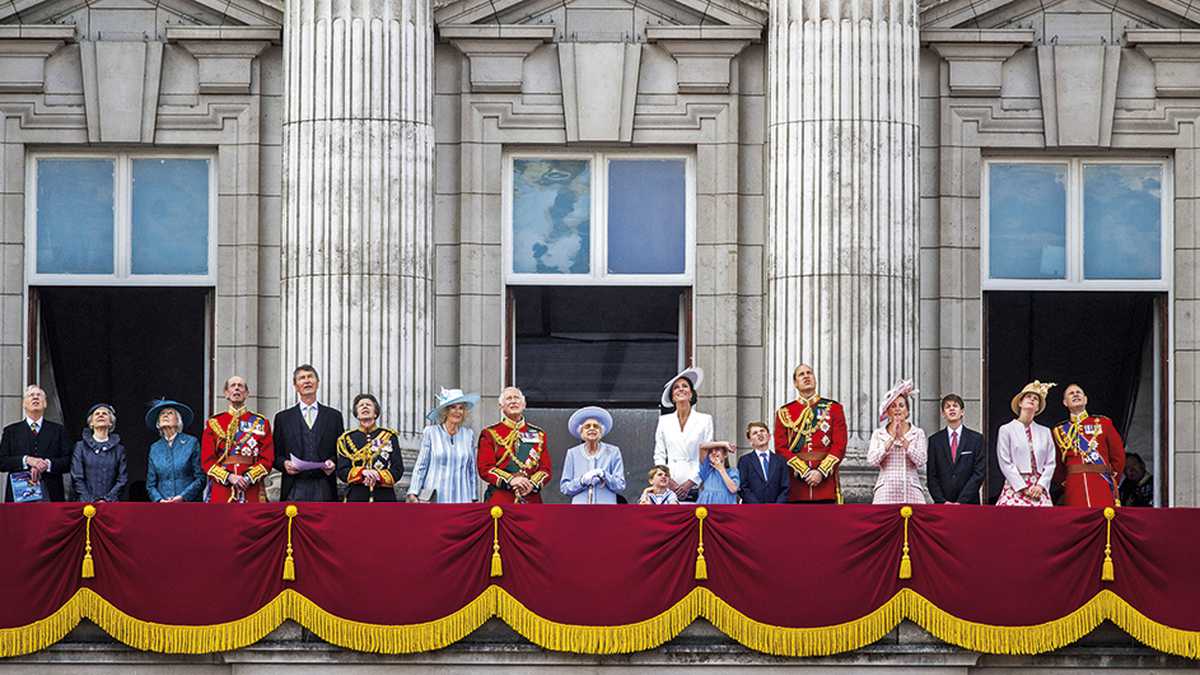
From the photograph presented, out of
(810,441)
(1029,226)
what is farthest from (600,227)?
(810,441)

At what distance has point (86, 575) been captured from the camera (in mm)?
24750

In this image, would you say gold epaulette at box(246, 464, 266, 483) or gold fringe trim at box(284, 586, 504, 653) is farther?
gold epaulette at box(246, 464, 266, 483)

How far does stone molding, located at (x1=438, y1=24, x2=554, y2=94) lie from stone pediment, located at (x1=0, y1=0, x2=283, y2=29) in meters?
2.29

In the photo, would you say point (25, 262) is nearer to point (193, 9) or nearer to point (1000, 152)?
point (193, 9)

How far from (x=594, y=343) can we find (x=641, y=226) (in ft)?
4.92

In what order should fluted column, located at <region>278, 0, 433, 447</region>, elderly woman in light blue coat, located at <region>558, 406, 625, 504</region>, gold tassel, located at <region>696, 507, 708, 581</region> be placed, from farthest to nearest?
fluted column, located at <region>278, 0, 433, 447</region>, elderly woman in light blue coat, located at <region>558, 406, 625, 504</region>, gold tassel, located at <region>696, 507, 708, 581</region>

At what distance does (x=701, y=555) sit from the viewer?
2484 cm

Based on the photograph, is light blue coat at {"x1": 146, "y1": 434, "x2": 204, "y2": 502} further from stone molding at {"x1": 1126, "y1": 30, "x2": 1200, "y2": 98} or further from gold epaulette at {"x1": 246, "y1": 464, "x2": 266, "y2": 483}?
stone molding at {"x1": 1126, "y1": 30, "x2": 1200, "y2": 98}

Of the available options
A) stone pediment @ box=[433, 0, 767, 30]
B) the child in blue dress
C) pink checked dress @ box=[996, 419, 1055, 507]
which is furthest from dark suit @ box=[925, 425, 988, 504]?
stone pediment @ box=[433, 0, 767, 30]

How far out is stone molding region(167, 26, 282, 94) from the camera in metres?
30.5

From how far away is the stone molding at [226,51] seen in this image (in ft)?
100

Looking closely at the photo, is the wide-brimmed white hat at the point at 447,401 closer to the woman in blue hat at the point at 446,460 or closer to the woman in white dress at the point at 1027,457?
the woman in blue hat at the point at 446,460

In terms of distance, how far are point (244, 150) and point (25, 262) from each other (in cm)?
291

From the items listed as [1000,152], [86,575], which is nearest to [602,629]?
[86,575]
